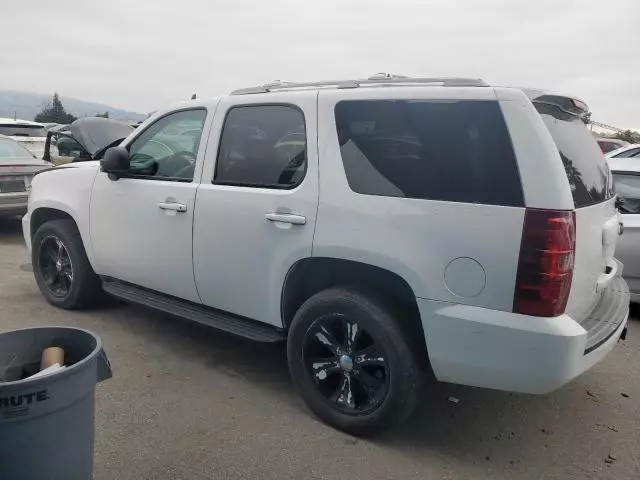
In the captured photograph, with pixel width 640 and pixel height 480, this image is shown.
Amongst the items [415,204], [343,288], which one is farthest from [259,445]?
[415,204]

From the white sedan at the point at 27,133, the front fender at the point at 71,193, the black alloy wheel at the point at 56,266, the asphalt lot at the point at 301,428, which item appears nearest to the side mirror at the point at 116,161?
the front fender at the point at 71,193

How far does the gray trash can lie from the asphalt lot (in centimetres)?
71

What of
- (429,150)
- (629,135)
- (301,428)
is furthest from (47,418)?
(629,135)

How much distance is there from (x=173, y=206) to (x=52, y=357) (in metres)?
1.76

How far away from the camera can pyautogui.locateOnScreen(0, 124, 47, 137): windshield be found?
12.7m

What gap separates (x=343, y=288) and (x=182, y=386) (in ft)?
4.48

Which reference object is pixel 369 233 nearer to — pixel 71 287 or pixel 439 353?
pixel 439 353

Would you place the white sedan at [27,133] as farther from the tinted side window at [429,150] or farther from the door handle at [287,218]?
the tinted side window at [429,150]

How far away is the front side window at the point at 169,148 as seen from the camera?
4.00 m

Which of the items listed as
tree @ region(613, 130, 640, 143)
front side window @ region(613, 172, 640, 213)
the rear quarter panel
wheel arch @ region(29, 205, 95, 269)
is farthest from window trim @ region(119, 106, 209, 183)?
tree @ region(613, 130, 640, 143)

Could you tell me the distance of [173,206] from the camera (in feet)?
12.8

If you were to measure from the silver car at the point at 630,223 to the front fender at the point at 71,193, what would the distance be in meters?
4.57

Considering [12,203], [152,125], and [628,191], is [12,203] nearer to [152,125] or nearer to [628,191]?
[152,125]

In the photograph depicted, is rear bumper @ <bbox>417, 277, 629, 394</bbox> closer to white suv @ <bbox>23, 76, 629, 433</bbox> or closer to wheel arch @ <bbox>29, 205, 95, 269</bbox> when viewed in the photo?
white suv @ <bbox>23, 76, 629, 433</bbox>
